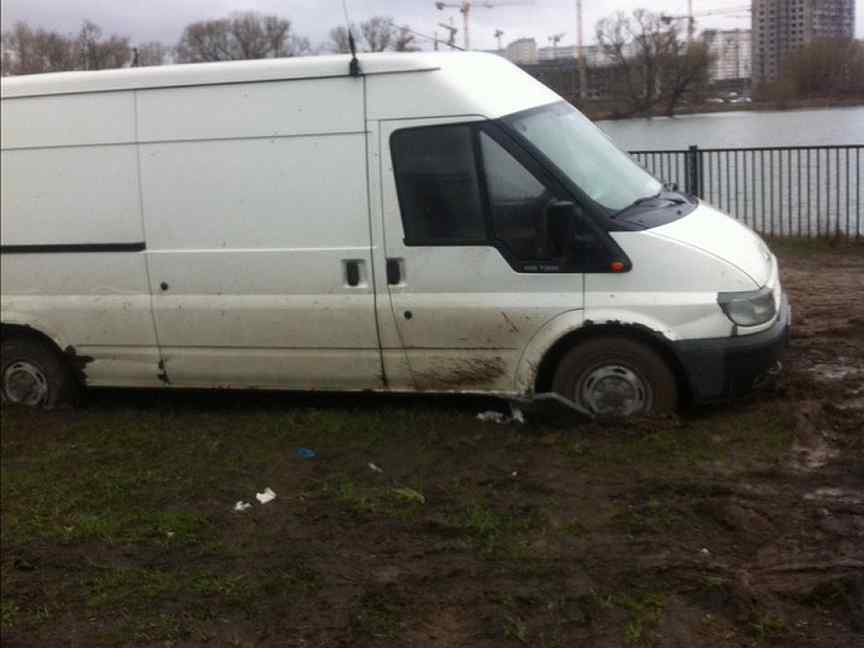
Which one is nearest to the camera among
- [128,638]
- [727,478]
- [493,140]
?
[128,638]

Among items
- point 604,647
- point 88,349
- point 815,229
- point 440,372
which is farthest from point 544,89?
point 815,229

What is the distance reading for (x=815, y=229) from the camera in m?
12.4

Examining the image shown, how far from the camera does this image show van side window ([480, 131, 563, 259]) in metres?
5.94

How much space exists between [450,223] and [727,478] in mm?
2109

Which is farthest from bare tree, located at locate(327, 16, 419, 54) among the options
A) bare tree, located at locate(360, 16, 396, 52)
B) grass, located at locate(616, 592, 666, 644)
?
grass, located at locate(616, 592, 666, 644)

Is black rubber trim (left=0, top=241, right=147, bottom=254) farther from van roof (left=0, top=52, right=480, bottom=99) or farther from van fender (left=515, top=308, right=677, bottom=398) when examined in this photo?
van fender (left=515, top=308, right=677, bottom=398)

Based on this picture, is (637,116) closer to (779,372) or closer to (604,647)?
(779,372)

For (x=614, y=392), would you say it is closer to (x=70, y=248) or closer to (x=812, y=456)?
(x=812, y=456)

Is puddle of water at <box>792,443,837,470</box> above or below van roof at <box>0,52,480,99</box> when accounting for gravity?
below

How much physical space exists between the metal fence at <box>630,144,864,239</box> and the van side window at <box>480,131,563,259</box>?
6044 millimetres

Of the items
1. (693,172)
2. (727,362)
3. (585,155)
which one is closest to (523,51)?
(585,155)

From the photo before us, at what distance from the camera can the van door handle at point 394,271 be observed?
616cm

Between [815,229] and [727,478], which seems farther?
[815,229]

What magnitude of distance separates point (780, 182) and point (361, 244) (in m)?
8.69
